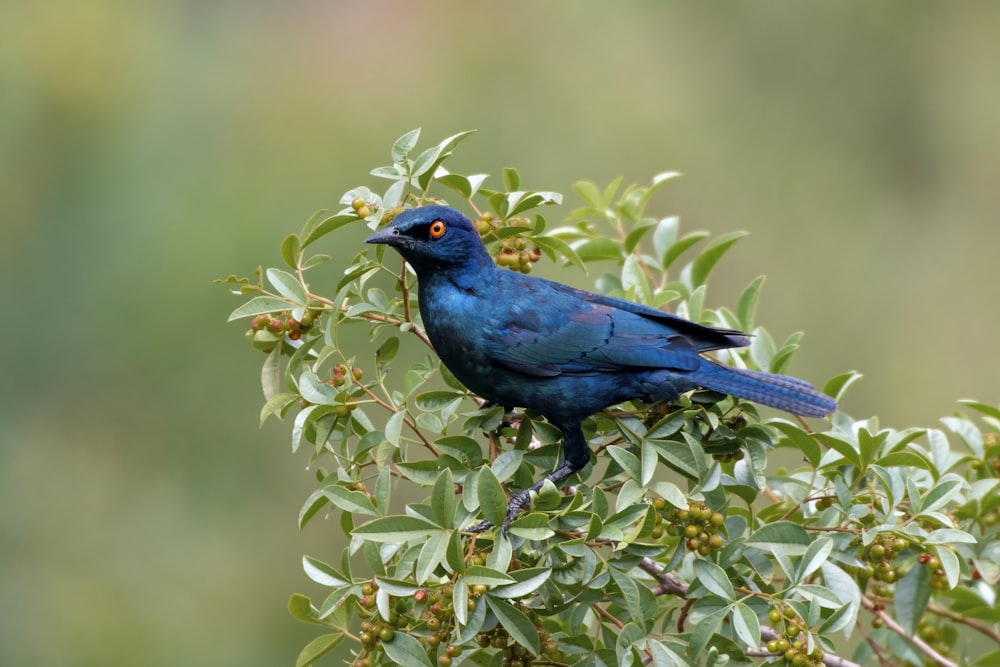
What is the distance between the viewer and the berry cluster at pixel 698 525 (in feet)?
8.21

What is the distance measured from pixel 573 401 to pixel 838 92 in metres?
5.95

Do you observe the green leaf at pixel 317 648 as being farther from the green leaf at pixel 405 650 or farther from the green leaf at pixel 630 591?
the green leaf at pixel 630 591

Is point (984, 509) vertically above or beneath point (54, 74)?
beneath

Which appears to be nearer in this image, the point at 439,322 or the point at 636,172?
the point at 439,322

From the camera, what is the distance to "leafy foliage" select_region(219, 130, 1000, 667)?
236 cm

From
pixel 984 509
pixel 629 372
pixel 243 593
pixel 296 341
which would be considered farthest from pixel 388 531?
pixel 243 593

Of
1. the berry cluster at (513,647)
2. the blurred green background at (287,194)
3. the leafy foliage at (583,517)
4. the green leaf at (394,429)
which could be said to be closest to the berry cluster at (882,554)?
the leafy foliage at (583,517)

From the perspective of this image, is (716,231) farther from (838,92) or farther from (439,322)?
(439,322)

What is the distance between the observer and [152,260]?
6578 mm

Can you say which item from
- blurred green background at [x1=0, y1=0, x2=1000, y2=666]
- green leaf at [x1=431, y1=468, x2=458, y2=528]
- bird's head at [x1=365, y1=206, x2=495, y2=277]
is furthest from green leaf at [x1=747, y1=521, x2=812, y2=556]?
blurred green background at [x1=0, y1=0, x2=1000, y2=666]

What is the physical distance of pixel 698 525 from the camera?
253cm

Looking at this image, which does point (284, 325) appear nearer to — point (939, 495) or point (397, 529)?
point (397, 529)

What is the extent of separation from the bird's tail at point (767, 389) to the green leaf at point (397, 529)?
88cm

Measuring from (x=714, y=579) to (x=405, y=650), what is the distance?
0.70 m
